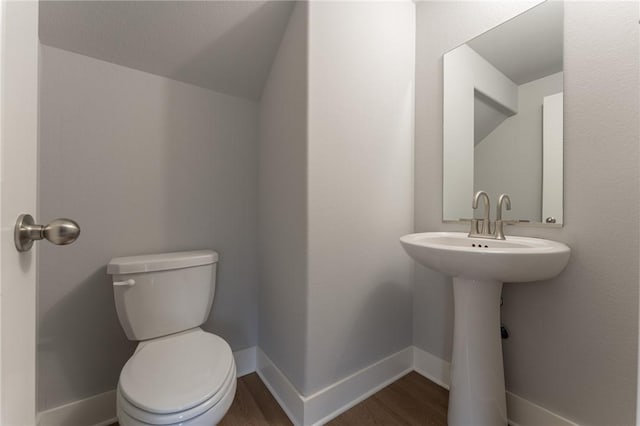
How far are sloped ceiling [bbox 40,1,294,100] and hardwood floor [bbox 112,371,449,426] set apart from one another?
1.63m

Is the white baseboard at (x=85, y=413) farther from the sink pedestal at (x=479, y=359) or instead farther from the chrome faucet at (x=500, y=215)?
the chrome faucet at (x=500, y=215)

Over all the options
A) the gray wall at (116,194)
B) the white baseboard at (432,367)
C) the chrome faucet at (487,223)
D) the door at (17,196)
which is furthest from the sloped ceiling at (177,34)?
the white baseboard at (432,367)

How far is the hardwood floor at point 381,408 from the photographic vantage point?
1110 millimetres

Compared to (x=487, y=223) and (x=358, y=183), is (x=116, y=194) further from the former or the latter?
(x=487, y=223)

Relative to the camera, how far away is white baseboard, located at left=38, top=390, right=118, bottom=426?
105cm

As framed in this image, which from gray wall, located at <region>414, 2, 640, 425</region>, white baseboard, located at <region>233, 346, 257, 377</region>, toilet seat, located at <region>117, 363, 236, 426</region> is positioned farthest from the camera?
white baseboard, located at <region>233, 346, 257, 377</region>

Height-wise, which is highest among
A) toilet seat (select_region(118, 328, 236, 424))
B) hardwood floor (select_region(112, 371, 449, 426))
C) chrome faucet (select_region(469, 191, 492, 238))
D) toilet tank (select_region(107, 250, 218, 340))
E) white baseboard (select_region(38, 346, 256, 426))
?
chrome faucet (select_region(469, 191, 492, 238))

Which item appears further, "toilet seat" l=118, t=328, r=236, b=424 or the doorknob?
"toilet seat" l=118, t=328, r=236, b=424

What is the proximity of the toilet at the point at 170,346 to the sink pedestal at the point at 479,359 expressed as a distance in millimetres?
857

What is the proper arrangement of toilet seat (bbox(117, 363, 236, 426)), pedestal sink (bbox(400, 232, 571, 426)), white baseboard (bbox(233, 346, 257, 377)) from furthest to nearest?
white baseboard (bbox(233, 346, 257, 377)) < pedestal sink (bbox(400, 232, 571, 426)) < toilet seat (bbox(117, 363, 236, 426))

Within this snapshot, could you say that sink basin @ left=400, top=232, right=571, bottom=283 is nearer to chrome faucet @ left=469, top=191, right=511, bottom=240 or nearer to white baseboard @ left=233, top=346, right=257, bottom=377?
chrome faucet @ left=469, top=191, right=511, bottom=240

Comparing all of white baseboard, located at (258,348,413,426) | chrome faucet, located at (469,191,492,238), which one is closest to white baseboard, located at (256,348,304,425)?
white baseboard, located at (258,348,413,426)

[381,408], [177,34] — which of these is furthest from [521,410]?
[177,34]

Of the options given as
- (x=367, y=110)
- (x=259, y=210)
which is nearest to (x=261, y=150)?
(x=259, y=210)
